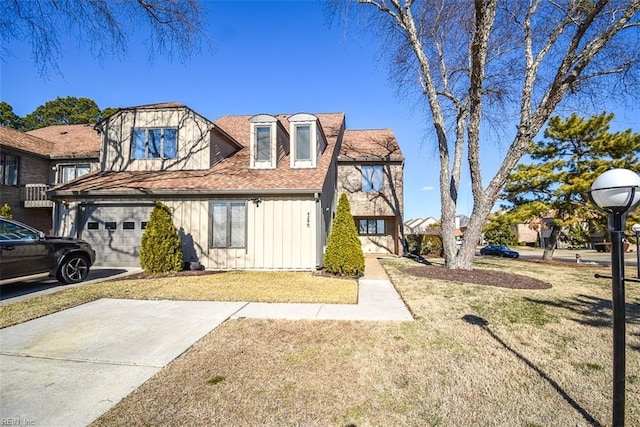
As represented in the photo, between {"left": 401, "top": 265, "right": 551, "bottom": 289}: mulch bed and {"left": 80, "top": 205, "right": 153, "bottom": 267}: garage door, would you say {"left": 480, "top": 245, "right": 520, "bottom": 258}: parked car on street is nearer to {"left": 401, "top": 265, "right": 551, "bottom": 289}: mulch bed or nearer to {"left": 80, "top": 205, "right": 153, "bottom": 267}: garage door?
{"left": 401, "top": 265, "right": 551, "bottom": 289}: mulch bed

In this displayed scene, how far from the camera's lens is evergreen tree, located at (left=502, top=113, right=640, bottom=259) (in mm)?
14812

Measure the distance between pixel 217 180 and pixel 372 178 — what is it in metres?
9.06

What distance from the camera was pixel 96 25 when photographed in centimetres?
608

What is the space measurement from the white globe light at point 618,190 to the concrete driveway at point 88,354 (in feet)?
14.7

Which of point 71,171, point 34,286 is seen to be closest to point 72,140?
point 71,171

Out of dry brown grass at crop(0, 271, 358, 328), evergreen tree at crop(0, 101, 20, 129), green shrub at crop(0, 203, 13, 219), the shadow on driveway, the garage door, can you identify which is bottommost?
the shadow on driveway

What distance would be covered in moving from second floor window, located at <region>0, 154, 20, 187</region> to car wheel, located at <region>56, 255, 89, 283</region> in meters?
10.3

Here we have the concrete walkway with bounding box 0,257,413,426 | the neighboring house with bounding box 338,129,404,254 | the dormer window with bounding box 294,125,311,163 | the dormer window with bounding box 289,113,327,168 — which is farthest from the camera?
the neighboring house with bounding box 338,129,404,254

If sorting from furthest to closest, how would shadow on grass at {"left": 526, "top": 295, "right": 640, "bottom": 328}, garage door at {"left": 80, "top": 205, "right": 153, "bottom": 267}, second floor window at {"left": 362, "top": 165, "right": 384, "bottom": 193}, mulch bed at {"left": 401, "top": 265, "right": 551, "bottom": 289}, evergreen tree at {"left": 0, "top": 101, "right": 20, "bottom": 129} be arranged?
evergreen tree at {"left": 0, "top": 101, "right": 20, "bottom": 129}, second floor window at {"left": 362, "top": 165, "right": 384, "bottom": 193}, garage door at {"left": 80, "top": 205, "right": 153, "bottom": 267}, mulch bed at {"left": 401, "top": 265, "right": 551, "bottom": 289}, shadow on grass at {"left": 526, "top": 295, "right": 640, "bottom": 328}

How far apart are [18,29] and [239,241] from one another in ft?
23.7

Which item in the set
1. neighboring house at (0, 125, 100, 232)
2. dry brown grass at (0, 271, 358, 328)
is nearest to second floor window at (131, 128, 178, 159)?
neighboring house at (0, 125, 100, 232)

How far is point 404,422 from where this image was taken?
7.97 feet

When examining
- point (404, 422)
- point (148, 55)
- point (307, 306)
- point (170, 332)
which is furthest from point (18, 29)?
point (404, 422)

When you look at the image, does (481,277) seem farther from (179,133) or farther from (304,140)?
(179,133)
